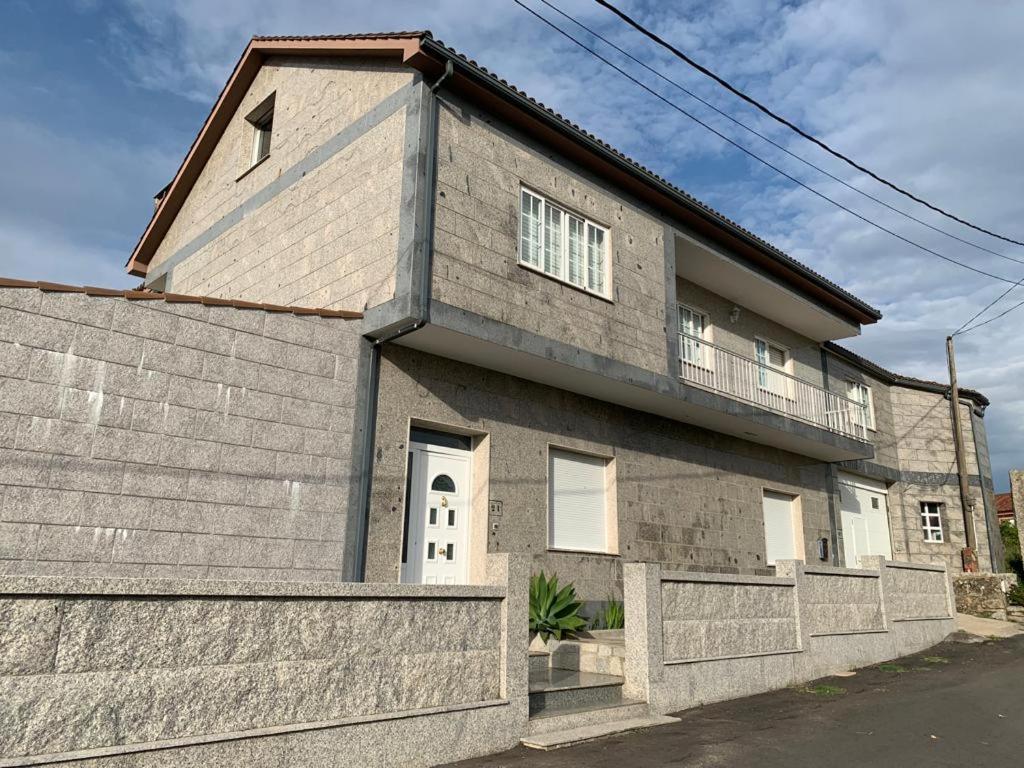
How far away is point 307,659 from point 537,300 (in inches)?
238

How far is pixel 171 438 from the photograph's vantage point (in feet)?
24.8

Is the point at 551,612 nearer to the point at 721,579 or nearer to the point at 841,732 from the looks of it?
the point at 721,579

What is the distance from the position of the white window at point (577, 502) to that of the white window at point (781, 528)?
5.07 metres

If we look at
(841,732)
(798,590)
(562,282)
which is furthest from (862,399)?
(841,732)

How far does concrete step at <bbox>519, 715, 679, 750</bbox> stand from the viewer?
6.24 metres

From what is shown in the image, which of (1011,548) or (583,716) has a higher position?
(1011,548)

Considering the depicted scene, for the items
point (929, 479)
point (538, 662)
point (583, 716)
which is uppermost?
point (929, 479)

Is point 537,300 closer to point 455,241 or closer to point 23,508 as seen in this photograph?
point 455,241

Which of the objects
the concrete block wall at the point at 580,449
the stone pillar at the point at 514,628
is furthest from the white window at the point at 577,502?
the stone pillar at the point at 514,628

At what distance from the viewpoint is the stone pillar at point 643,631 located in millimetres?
7500

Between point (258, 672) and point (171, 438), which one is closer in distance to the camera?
point (258, 672)

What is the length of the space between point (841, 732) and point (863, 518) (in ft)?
45.1

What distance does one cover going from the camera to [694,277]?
15.0 m

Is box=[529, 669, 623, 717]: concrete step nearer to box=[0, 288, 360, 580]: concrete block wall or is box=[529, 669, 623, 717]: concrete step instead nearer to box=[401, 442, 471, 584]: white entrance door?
box=[401, 442, 471, 584]: white entrance door
